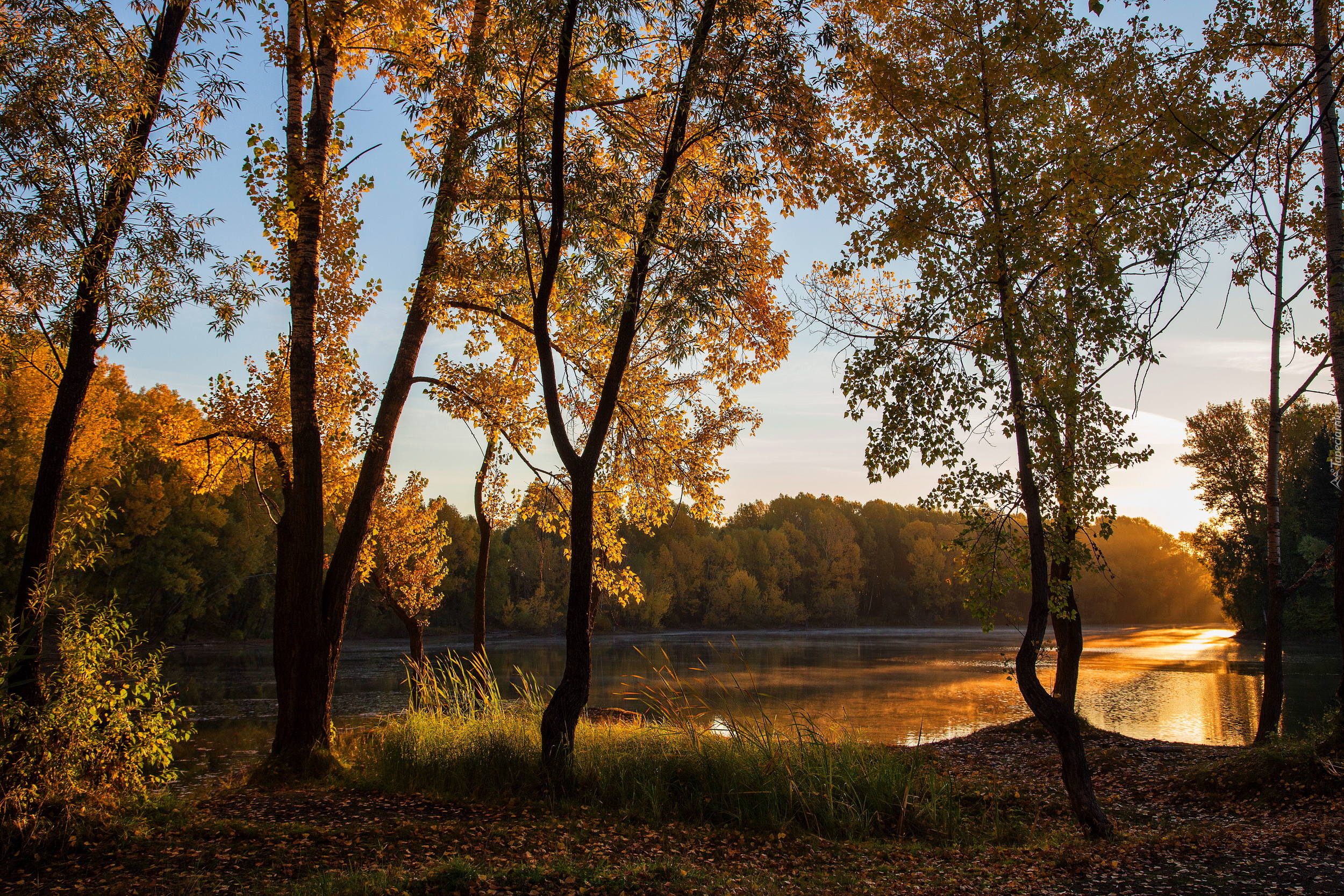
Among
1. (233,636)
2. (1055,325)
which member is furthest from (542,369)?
(233,636)

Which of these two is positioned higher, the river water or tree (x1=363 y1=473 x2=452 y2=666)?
tree (x1=363 y1=473 x2=452 y2=666)

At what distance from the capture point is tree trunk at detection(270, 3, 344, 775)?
8.37 meters

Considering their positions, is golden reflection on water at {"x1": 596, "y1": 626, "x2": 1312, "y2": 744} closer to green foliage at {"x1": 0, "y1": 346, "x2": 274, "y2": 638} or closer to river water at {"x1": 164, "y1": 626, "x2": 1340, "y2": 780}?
river water at {"x1": 164, "y1": 626, "x2": 1340, "y2": 780}

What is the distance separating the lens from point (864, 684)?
28109 millimetres

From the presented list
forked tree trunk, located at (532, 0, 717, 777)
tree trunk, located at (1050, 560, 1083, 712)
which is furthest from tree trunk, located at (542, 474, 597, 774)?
tree trunk, located at (1050, 560, 1083, 712)

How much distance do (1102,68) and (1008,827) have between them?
274 inches

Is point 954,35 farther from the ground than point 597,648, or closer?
farther from the ground

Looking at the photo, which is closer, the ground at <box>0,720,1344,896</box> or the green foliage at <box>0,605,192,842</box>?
the ground at <box>0,720,1344,896</box>

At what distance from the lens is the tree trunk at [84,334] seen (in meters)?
5.98

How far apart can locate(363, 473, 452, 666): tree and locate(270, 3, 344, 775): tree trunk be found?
9.86 meters

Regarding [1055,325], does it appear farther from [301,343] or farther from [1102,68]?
[301,343]

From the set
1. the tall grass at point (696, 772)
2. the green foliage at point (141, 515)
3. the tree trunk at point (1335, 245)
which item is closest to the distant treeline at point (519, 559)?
the green foliage at point (141, 515)

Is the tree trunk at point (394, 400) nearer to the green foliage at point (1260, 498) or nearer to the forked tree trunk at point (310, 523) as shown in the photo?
the forked tree trunk at point (310, 523)

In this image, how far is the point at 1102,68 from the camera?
7164mm
